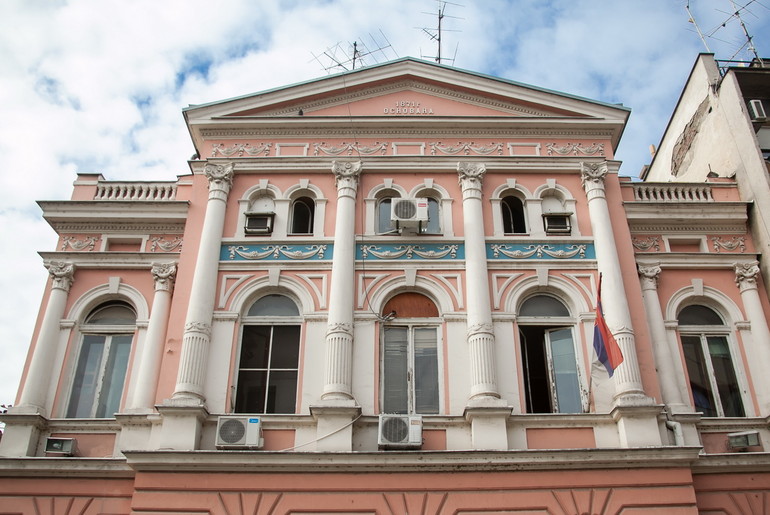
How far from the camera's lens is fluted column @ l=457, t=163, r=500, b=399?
13.7 meters

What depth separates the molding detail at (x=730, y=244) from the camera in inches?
635

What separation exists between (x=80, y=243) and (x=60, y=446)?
173 inches

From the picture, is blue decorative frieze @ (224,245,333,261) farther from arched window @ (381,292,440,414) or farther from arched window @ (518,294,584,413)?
arched window @ (518,294,584,413)

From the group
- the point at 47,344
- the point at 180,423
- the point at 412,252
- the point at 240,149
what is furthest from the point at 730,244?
the point at 47,344

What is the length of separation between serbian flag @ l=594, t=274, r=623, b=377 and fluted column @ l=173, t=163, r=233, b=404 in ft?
22.5

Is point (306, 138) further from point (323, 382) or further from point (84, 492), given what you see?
point (84, 492)

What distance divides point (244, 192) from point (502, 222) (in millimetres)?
5315

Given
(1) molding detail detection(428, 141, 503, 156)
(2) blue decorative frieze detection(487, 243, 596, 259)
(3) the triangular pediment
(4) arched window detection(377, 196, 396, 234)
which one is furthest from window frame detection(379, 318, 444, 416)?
(3) the triangular pediment

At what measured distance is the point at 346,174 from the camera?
52.8 feet

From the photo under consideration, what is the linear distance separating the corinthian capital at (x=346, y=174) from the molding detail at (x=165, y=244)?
11.5 feet

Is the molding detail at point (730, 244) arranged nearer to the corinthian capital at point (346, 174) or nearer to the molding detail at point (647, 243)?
the molding detail at point (647, 243)

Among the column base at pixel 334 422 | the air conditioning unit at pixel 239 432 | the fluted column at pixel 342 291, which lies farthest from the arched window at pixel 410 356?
the air conditioning unit at pixel 239 432

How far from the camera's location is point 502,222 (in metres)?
15.9

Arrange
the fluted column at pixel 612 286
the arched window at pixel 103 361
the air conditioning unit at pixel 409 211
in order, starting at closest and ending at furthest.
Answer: the fluted column at pixel 612 286
the arched window at pixel 103 361
the air conditioning unit at pixel 409 211
